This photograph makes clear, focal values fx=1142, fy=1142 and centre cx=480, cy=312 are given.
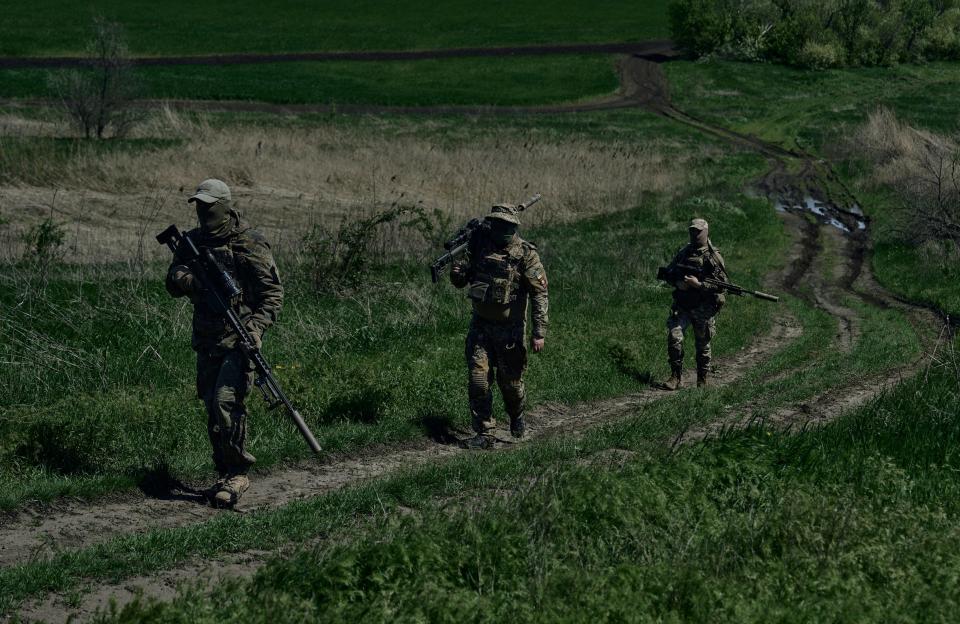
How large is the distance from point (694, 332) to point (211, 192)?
307 inches

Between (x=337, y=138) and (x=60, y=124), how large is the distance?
9.31 m

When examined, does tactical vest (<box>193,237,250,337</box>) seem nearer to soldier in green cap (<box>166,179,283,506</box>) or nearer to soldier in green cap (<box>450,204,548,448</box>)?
soldier in green cap (<box>166,179,283,506</box>)

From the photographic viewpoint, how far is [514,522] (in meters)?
7.37

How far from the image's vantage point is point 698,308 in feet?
48.0

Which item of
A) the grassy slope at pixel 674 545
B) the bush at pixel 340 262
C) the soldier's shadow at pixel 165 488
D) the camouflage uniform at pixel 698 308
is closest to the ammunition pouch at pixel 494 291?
the grassy slope at pixel 674 545

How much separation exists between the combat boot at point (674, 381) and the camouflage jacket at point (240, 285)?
6.80m

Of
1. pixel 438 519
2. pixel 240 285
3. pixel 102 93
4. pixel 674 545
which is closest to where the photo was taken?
pixel 438 519

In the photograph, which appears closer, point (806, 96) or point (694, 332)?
point (694, 332)

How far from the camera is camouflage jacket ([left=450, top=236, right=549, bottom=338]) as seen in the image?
1073 cm

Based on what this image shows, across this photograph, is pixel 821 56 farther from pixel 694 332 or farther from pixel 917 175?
pixel 694 332

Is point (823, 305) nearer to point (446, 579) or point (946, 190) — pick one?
point (946, 190)

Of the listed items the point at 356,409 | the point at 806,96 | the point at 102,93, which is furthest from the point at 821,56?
the point at 356,409

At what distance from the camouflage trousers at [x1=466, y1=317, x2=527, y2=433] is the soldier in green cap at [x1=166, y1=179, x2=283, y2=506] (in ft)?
8.36

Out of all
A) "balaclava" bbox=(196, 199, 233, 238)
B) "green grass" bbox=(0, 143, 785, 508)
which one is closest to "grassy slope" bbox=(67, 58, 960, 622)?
"green grass" bbox=(0, 143, 785, 508)
